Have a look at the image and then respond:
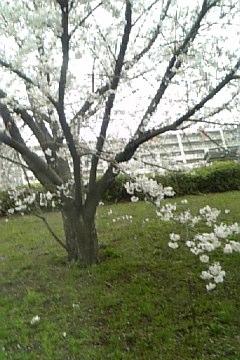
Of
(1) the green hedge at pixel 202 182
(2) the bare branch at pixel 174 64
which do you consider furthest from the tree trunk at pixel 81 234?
(1) the green hedge at pixel 202 182

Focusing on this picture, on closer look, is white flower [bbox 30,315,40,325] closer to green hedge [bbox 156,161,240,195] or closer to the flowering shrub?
the flowering shrub

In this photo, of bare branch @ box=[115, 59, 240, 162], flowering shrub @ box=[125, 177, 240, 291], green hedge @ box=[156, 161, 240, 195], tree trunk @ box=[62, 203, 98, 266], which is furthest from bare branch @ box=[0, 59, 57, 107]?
green hedge @ box=[156, 161, 240, 195]

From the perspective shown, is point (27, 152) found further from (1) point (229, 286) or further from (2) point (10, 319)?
(1) point (229, 286)

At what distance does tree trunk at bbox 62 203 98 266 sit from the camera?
7.05 m

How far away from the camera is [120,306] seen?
589cm

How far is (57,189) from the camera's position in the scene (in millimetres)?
6973

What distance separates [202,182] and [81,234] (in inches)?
329

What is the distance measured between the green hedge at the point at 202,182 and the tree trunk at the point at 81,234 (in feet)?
22.3

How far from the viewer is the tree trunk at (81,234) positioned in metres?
7.05

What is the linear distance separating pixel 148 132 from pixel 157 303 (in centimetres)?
208

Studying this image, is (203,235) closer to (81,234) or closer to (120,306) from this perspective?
(120,306)

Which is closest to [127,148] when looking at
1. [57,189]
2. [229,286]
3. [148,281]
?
[57,189]

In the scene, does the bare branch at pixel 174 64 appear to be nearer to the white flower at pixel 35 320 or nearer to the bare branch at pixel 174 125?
the bare branch at pixel 174 125

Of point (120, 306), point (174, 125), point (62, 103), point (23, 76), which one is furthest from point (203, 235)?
point (23, 76)
